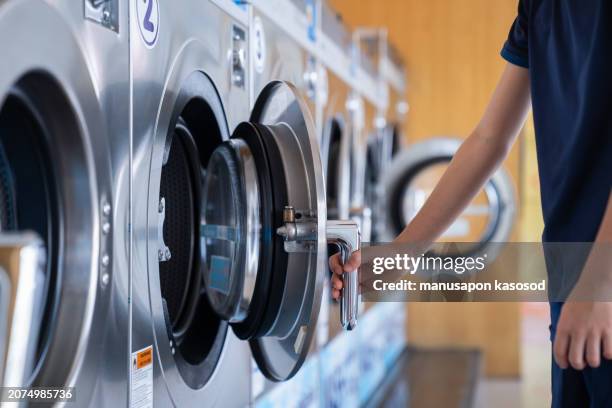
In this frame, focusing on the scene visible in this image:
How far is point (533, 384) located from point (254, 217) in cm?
167

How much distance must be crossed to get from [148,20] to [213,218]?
15.2 inches

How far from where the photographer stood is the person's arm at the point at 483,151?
127cm

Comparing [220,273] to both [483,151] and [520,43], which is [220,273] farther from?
[520,43]

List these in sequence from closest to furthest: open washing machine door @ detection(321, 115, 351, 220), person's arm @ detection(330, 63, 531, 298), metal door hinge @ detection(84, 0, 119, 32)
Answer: metal door hinge @ detection(84, 0, 119, 32), person's arm @ detection(330, 63, 531, 298), open washing machine door @ detection(321, 115, 351, 220)

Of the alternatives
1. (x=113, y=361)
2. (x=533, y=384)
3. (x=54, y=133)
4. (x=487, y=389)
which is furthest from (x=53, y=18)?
(x=487, y=389)

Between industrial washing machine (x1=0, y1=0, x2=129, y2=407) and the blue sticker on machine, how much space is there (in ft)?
0.97

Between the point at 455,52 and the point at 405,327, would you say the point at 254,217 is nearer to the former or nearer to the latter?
the point at 405,327

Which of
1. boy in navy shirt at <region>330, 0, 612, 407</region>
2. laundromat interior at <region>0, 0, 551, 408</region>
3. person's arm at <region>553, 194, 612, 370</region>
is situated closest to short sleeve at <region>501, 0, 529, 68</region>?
boy in navy shirt at <region>330, 0, 612, 407</region>

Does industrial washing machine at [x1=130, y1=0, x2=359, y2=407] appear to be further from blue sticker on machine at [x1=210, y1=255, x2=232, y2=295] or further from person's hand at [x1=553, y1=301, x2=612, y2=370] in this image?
person's hand at [x1=553, y1=301, x2=612, y2=370]

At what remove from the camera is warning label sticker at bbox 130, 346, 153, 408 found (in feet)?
3.79

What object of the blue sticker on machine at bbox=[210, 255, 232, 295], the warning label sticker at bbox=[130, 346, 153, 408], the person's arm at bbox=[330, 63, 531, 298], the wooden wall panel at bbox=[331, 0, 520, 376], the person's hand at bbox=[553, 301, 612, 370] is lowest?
the warning label sticker at bbox=[130, 346, 153, 408]

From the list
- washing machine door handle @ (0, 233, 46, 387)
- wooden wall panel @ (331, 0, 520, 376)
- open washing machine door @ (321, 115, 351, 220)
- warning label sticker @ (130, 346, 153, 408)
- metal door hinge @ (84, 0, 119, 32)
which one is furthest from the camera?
wooden wall panel @ (331, 0, 520, 376)

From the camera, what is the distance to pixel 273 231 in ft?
4.24

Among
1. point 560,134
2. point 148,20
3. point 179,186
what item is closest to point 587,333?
point 560,134
